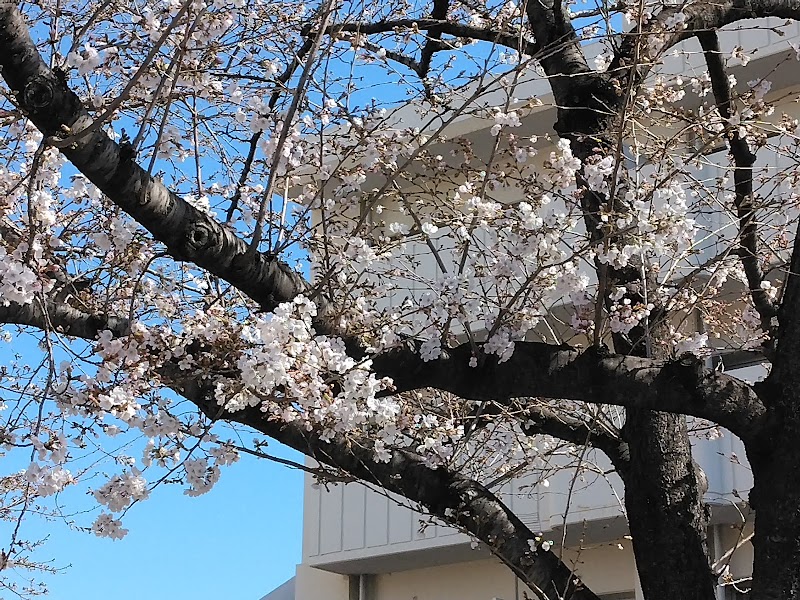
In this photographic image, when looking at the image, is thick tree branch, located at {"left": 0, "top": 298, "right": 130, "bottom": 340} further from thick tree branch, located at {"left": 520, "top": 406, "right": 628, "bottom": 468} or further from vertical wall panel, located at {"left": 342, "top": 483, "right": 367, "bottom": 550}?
vertical wall panel, located at {"left": 342, "top": 483, "right": 367, "bottom": 550}

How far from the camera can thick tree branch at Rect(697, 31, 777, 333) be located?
161 inches

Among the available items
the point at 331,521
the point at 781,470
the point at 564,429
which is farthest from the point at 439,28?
the point at 331,521

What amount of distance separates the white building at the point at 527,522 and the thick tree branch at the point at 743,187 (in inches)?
101

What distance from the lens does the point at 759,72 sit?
26.7 ft

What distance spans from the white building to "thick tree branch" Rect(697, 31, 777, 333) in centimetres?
257

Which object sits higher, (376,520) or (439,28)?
(439,28)

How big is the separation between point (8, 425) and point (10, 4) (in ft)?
5.30

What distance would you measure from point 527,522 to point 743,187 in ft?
16.0

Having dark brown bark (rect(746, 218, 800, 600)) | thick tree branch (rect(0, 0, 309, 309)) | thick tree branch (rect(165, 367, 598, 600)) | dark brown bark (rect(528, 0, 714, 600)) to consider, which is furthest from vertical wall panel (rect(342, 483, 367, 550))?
thick tree branch (rect(0, 0, 309, 309))

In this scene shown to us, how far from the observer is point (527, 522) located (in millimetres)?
8539

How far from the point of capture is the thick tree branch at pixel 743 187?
410cm

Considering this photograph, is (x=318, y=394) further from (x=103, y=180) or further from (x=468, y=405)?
(x=468, y=405)

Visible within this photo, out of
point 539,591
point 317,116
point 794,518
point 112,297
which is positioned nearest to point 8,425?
point 112,297

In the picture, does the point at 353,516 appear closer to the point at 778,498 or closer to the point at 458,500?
the point at 458,500
